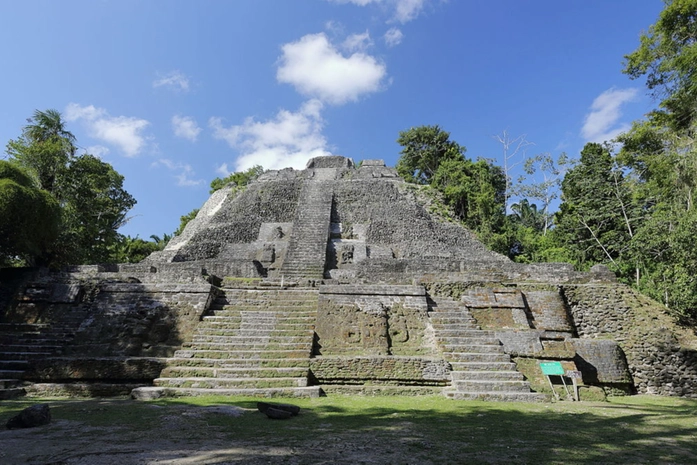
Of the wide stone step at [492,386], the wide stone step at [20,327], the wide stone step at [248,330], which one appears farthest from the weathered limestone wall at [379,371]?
the wide stone step at [20,327]

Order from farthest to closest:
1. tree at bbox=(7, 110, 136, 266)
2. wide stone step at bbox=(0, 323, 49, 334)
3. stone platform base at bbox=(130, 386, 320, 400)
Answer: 1. tree at bbox=(7, 110, 136, 266)
2. wide stone step at bbox=(0, 323, 49, 334)
3. stone platform base at bbox=(130, 386, 320, 400)

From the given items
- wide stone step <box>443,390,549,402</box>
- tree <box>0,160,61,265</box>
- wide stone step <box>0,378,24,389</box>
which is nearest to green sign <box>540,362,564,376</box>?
wide stone step <box>443,390,549,402</box>

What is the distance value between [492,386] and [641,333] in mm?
4209

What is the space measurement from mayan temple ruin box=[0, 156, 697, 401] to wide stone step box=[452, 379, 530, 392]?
2cm

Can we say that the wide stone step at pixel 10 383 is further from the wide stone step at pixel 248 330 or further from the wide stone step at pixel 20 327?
the wide stone step at pixel 248 330

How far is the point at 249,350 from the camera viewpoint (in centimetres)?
648

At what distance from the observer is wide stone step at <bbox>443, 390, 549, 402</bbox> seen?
17.8ft

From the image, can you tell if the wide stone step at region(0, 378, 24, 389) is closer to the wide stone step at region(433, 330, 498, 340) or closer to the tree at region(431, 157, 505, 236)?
the wide stone step at region(433, 330, 498, 340)

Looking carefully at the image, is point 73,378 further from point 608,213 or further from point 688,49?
point 608,213

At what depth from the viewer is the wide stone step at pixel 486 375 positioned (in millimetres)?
5851

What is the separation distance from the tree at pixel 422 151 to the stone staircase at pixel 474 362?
24063 millimetres

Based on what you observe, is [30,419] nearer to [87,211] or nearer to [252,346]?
[252,346]

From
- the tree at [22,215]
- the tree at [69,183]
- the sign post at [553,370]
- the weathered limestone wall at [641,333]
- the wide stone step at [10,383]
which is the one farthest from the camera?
the tree at [69,183]

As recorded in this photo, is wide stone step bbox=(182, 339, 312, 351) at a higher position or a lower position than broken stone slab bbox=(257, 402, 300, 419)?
higher
